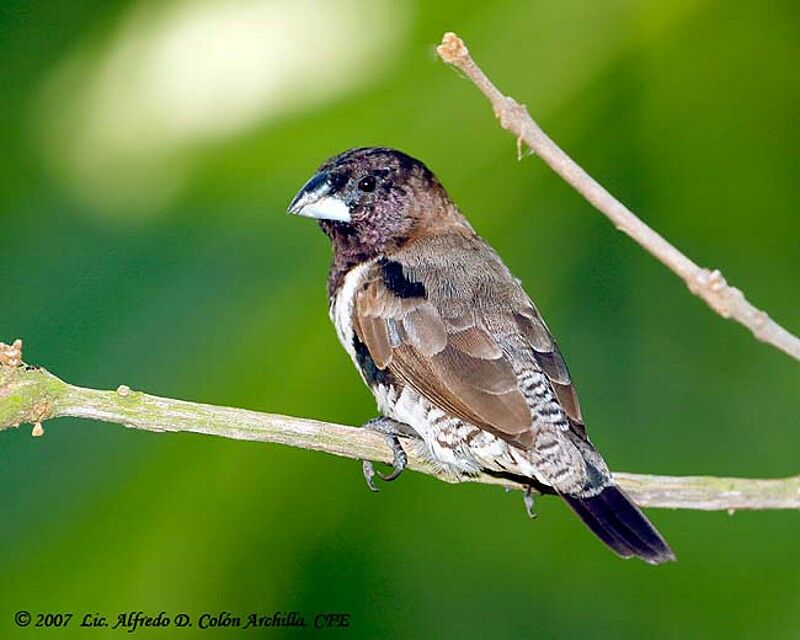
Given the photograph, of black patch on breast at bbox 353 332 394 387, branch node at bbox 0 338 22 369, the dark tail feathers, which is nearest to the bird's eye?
black patch on breast at bbox 353 332 394 387

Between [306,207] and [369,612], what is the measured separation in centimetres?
93

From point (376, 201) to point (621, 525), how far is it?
109 cm

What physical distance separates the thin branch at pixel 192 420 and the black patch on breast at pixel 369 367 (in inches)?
17.8

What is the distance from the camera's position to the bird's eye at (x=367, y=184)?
328 cm

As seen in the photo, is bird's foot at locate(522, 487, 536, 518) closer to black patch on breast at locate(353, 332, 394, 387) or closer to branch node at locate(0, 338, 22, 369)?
black patch on breast at locate(353, 332, 394, 387)

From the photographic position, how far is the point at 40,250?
3.07 meters

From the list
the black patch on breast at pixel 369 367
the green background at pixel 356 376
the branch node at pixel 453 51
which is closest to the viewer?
the branch node at pixel 453 51

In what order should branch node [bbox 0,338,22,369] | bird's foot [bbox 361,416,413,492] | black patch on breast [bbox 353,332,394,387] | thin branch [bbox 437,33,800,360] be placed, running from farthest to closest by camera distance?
black patch on breast [bbox 353,332,394,387] < bird's foot [bbox 361,416,413,492] < branch node [bbox 0,338,22,369] < thin branch [bbox 437,33,800,360]

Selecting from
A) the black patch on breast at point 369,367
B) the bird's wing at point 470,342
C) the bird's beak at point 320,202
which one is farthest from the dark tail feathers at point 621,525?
the bird's beak at point 320,202

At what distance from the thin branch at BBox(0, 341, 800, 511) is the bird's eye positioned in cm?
86

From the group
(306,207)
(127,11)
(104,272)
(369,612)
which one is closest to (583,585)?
(369,612)

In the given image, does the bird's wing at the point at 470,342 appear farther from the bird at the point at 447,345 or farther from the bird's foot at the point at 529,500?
the bird's foot at the point at 529,500

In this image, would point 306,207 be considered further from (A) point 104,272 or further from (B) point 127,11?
(B) point 127,11

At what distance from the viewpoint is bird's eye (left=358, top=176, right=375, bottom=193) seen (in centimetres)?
328
